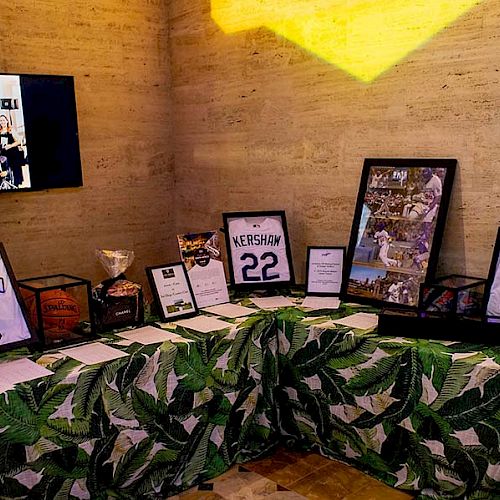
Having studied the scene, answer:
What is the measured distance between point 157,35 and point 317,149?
1.27 m

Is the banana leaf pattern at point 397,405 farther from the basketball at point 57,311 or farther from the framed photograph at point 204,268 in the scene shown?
the basketball at point 57,311

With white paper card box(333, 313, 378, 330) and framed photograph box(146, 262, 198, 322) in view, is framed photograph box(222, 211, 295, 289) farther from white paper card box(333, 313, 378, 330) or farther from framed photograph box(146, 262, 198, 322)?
white paper card box(333, 313, 378, 330)

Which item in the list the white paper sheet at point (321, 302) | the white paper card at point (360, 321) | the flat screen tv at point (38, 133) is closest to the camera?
the white paper card at point (360, 321)

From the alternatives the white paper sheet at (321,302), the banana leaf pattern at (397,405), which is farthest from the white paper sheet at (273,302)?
the banana leaf pattern at (397,405)

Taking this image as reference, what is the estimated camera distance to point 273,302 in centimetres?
313

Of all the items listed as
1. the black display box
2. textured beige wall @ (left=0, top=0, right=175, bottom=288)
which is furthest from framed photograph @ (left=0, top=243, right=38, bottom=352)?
textured beige wall @ (left=0, top=0, right=175, bottom=288)

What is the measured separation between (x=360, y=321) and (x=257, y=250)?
75 cm

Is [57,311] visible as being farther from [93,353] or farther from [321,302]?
[321,302]

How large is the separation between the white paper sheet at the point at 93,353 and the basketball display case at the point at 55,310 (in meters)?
0.07

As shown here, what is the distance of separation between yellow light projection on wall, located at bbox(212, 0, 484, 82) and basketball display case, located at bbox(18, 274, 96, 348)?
1.59 metres

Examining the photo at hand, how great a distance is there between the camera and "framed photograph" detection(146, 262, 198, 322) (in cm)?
287

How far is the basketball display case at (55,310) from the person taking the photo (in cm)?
255

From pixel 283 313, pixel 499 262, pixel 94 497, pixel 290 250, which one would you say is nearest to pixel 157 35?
pixel 290 250

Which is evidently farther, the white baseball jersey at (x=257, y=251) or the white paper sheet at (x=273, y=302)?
the white baseball jersey at (x=257, y=251)
